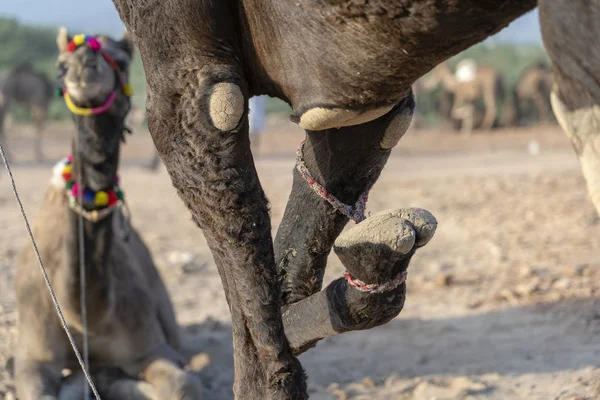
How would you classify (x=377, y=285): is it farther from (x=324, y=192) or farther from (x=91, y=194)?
(x=91, y=194)

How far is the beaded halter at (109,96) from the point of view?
4863 mm

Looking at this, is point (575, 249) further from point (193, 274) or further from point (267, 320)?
point (267, 320)

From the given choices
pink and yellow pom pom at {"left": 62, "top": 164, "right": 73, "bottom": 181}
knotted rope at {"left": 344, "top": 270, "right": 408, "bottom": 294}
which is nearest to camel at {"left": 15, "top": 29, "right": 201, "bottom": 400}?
pink and yellow pom pom at {"left": 62, "top": 164, "right": 73, "bottom": 181}

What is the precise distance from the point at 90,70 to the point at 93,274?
118 centimetres

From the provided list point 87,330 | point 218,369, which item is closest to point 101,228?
point 87,330

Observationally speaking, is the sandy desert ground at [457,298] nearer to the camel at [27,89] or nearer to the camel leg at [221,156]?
the camel leg at [221,156]

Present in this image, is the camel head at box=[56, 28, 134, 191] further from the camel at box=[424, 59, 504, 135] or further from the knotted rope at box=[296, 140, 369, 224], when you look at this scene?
the camel at box=[424, 59, 504, 135]

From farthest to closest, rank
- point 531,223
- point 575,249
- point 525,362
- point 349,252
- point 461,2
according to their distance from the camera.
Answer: point 531,223 < point 575,249 < point 525,362 < point 349,252 < point 461,2

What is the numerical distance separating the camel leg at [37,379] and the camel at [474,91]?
2444cm

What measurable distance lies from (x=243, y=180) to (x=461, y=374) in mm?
2833

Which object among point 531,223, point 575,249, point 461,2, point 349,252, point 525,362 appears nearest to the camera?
point 461,2

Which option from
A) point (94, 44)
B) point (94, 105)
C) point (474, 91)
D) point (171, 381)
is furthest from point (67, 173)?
point (474, 91)

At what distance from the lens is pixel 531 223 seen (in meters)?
9.75

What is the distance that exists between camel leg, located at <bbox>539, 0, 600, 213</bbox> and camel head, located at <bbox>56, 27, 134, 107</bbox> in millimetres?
2965
